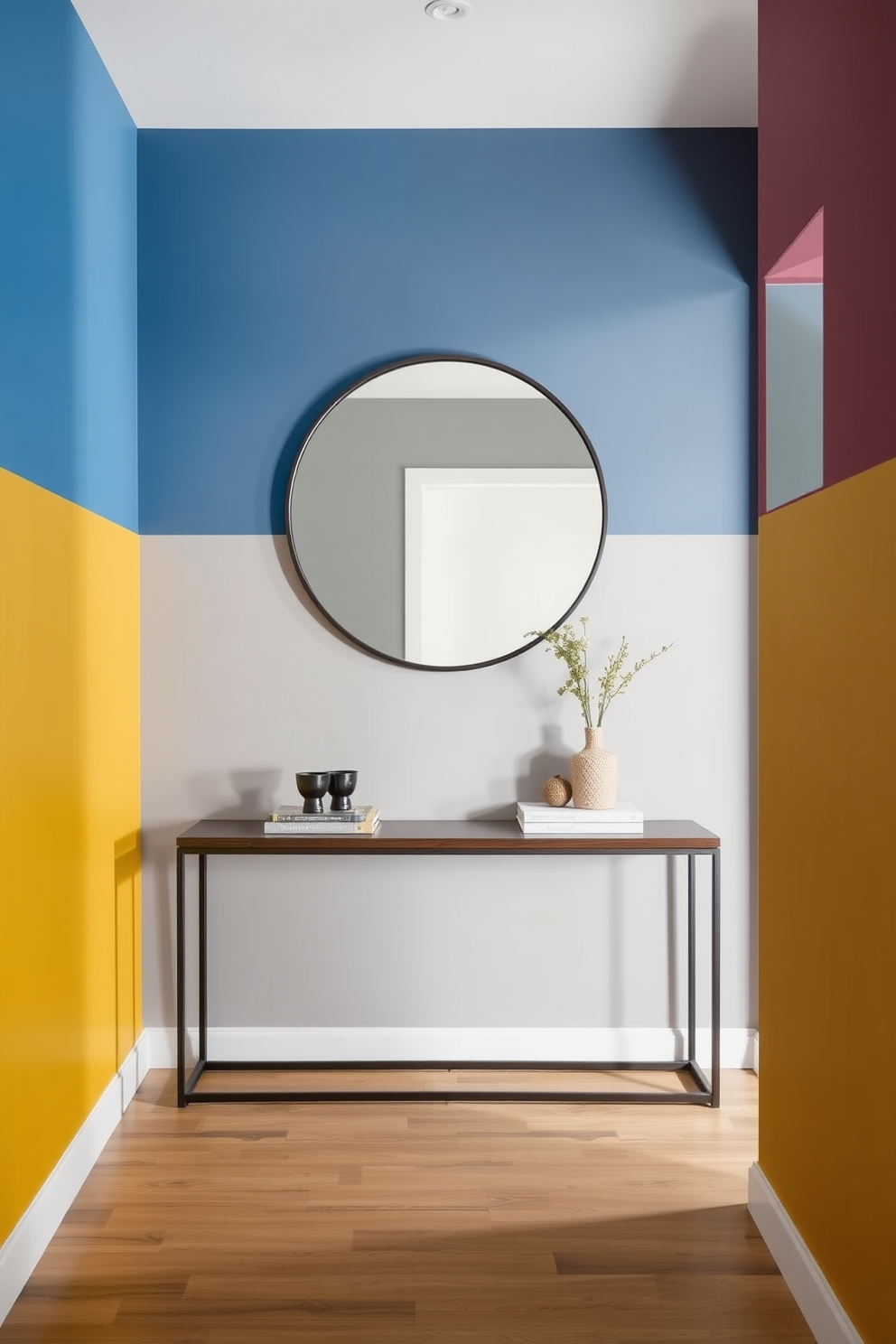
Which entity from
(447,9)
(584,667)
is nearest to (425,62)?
(447,9)

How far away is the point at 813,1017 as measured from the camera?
187cm

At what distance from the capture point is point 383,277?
2994 millimetres

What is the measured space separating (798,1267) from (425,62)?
2817mm

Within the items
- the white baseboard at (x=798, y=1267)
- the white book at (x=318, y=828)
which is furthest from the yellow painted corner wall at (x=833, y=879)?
the white book at (x=318, y=828)

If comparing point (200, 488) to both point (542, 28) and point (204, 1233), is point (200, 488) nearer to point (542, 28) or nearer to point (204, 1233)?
point (542, 28)

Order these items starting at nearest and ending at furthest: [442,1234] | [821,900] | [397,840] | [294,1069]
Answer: [821,900] → [442,1234] → [397,840] → [294,1069]

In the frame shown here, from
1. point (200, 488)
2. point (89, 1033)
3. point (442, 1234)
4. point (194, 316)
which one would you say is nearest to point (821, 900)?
point (442, 1234)

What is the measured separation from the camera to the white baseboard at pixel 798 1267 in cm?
172

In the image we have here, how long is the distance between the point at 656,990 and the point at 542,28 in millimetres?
2543

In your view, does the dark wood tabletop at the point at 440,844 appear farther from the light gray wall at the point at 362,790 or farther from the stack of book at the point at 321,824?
the light gray wall at the point at 362,790

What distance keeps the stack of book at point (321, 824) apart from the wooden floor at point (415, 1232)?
0.72 meters

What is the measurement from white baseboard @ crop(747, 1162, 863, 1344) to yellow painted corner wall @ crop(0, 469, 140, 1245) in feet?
4.73

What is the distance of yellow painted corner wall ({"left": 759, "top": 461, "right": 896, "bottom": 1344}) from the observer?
1580mm

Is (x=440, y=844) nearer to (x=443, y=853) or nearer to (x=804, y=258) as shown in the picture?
(x=443, y=853)
